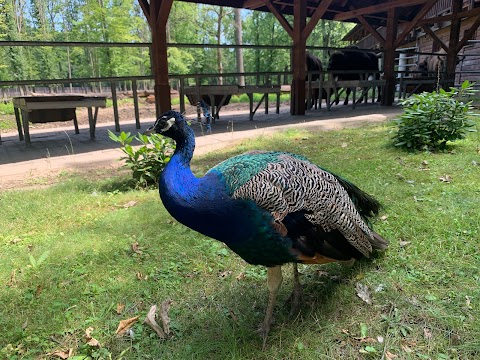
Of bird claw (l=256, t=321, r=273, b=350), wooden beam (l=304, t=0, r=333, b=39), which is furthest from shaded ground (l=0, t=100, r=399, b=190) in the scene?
bird claw (l=256, t=321, r=273, b=350)

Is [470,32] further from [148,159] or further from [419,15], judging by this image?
[148,159]

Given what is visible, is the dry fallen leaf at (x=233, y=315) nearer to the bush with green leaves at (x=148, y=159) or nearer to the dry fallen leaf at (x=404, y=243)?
the dry fallen leaf at (x=404, y=243)

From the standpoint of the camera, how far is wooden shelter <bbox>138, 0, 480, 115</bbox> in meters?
→ 8.13

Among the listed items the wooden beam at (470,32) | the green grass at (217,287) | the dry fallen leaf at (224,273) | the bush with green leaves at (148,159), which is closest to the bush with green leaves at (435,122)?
the green grass at (217,287)

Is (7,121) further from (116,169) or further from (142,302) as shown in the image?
(142,302)

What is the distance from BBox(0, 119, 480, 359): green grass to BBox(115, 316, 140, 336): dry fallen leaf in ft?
0.13

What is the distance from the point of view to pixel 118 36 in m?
23.3

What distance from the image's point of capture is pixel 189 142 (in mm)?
2049

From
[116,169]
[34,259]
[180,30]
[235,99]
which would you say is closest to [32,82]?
[116,169]

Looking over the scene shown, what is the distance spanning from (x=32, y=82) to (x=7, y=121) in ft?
24.9

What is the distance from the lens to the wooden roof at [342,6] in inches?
441

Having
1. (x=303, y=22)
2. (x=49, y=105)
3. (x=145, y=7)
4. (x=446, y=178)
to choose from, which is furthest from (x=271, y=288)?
(x=303, y=22)

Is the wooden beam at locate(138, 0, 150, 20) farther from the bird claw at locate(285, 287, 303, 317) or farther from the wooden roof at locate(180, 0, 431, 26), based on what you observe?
the bird claw at locate(285, 287, 303, 317)

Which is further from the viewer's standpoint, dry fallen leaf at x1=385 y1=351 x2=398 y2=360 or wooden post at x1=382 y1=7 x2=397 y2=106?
wooden post at x1=382 y1=7 x2=397 y2=106
